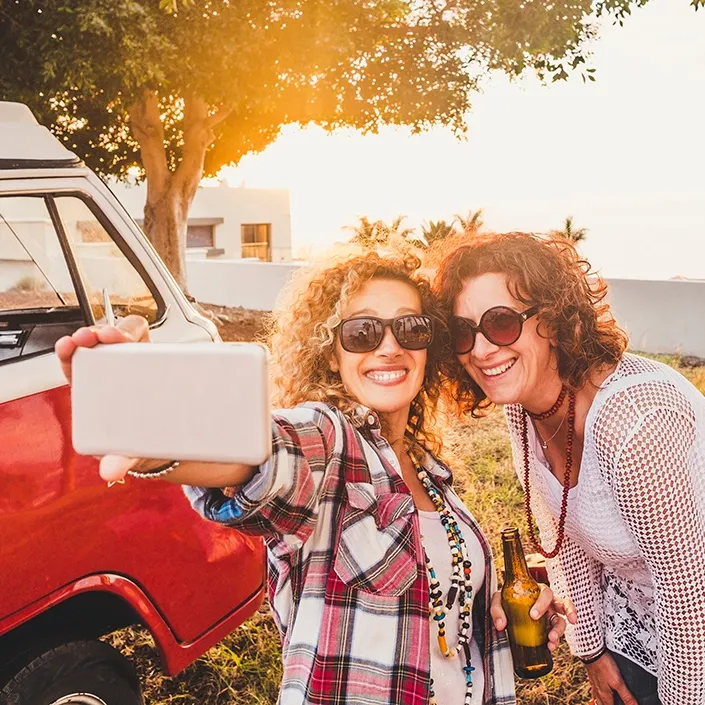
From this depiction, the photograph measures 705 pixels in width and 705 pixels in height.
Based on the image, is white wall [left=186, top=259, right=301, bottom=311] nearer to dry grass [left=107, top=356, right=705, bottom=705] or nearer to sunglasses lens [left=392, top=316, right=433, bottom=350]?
dry grass [left=107, top=356, right=705, bottom=705]

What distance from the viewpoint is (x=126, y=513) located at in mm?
2416

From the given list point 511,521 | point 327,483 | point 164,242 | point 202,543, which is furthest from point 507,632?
point 164,242

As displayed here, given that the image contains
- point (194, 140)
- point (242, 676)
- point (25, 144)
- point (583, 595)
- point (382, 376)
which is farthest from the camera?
point (194, 140)

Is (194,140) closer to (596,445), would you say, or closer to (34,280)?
(34,280)

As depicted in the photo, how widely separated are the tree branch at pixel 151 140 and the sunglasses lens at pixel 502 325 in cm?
1003

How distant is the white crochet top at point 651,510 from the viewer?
1.93 metres

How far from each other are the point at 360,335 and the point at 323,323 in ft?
0.39

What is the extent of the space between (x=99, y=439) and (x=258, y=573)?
2.28 metres

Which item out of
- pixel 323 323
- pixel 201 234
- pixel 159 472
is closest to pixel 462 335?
pixel 323 323

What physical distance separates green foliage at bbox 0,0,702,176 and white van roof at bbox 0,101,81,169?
4.19 m

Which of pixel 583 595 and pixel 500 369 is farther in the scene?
pixel 583 595

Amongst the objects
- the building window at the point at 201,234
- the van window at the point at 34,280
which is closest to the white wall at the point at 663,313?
the van window at the point at 34,280

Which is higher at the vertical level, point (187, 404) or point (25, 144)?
point (25, 144)

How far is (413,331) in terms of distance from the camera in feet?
6.75
